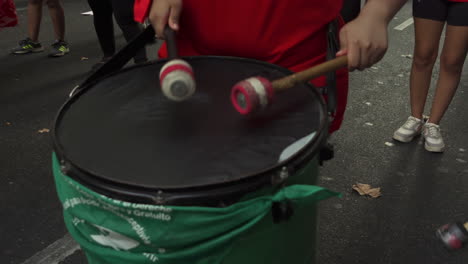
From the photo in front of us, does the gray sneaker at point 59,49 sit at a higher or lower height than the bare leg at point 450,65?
lower

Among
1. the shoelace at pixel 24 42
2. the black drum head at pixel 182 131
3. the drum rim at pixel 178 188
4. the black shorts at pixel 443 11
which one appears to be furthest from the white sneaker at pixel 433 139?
the shoelace at pixel 24 42

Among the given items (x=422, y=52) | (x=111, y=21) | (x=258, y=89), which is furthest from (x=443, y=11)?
(x=111, y=21)

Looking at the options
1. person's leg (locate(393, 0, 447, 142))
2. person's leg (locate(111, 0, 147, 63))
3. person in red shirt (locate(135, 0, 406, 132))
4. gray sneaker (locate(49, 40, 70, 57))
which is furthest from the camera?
gray sneaker (locate(49, 40, 70, 57))

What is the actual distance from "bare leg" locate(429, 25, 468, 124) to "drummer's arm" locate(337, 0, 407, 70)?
5.21 feet

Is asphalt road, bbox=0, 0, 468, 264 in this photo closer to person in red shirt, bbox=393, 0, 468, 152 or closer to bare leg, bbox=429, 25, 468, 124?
person in red shirt, bbox=393, 0, 468, 152

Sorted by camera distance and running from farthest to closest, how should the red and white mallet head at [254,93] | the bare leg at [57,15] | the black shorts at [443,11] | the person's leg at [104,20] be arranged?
the bare leg at [57,15] → the person's leg at [104,20] → the black shorts at [443,11] → the red and white mallet head at [254,93]

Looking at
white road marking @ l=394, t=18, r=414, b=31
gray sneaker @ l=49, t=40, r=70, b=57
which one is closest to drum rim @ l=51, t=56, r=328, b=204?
gray sneaker @ l=49, t=40, r=70, b=57

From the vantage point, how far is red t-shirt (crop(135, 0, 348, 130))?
4.24ft

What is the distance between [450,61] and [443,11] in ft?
1.05

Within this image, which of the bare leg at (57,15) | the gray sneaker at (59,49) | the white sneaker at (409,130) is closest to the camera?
the white sneaker at (409,130)

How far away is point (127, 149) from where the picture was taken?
1.01 meters

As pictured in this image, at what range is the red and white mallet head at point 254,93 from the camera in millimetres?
997

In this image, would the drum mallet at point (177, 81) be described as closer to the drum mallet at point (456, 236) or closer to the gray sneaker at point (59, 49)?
the drum mallet at point (456, 236)

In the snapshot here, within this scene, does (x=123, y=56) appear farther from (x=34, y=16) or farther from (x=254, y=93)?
(x=34, y=16)
